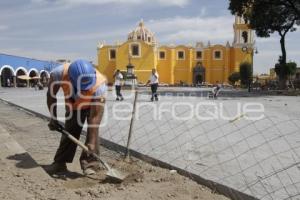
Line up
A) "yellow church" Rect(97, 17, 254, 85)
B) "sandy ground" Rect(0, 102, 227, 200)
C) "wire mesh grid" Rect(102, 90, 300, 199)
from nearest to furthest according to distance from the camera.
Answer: "sandy ground" Rect(0, 102, 227, 200), "wire mesh grid" Rect(102, 90, 300, 199), "yellow church" Rect(97, 17, 254, 85)

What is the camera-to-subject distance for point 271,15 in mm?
33125

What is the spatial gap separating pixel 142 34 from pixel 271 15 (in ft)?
153

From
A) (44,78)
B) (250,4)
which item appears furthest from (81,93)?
(44,78)

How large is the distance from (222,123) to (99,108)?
13.5ft

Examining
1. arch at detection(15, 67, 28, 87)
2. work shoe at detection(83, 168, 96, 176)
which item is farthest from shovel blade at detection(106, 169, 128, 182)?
arch at detection(15, 67, 28, 87)

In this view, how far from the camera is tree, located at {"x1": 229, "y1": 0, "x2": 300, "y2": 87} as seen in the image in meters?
31.8

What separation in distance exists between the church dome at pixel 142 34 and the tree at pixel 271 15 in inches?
1658

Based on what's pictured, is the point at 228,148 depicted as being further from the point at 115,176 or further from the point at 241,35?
the point at 241,35

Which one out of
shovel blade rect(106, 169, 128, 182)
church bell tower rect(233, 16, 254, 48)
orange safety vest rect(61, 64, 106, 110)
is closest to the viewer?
shovel blade rect(106, 169, 128, 182)

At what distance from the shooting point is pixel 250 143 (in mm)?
6910

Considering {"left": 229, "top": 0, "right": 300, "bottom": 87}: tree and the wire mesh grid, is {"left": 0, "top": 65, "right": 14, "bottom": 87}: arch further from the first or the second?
the wire mesh grid

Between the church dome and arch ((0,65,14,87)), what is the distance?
20.3m

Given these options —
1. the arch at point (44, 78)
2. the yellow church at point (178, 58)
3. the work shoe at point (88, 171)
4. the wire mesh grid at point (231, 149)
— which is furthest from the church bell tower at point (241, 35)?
the work shoe at point (88, 171)

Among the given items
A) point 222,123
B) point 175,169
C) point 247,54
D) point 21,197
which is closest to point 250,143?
point 175,169
